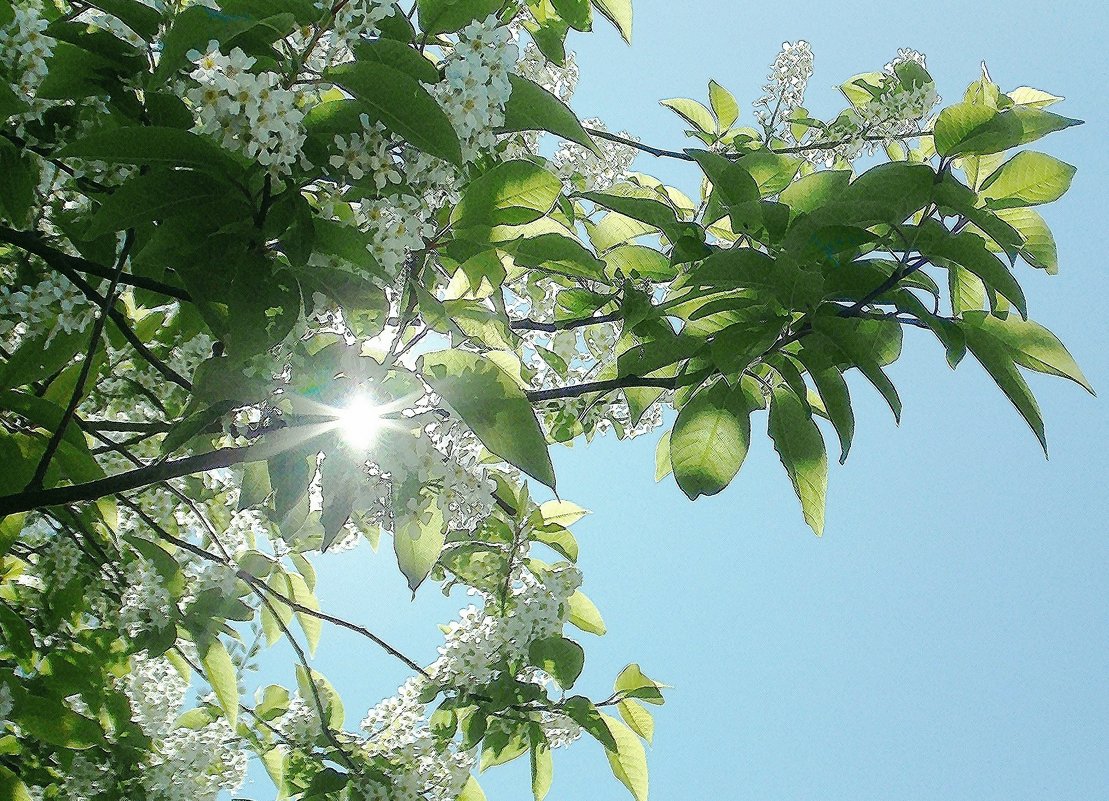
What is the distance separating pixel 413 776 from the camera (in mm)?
2303

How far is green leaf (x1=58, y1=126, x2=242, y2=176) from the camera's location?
1092 mm

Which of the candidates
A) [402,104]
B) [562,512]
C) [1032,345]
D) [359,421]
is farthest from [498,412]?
[562,512]

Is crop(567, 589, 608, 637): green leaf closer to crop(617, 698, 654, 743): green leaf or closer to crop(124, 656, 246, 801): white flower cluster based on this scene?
crop(617, 698, 654, 743): green leaf

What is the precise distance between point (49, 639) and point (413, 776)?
1.11 metres

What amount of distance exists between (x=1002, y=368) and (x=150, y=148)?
49.8 inches

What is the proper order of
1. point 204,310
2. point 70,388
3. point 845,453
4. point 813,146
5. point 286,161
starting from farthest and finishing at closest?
point 813,146
point 70,388
point 845,453
point 204,310
point 286,161

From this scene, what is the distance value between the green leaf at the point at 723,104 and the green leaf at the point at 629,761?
5.95 ft

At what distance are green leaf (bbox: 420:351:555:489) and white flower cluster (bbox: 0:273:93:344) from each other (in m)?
0.80

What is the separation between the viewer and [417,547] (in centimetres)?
169

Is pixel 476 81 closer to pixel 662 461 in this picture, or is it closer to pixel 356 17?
pixel 356 17

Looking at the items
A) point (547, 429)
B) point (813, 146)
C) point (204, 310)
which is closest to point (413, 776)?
point (547, 429)

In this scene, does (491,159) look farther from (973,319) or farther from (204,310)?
(973,319)

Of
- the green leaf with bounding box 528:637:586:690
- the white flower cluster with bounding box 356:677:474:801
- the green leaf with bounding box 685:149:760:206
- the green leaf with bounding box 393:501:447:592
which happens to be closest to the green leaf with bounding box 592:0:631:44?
the green leaf with bounding box 685:149:760:206

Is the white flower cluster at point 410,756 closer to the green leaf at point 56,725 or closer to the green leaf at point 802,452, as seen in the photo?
the green leaf at point 56,725
